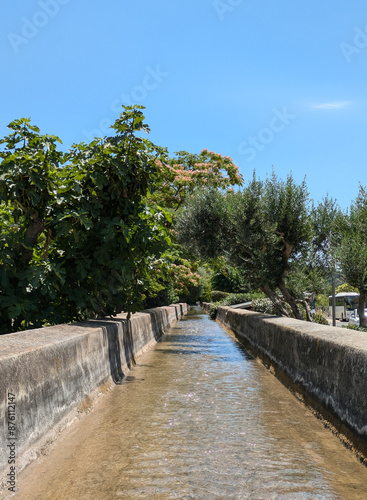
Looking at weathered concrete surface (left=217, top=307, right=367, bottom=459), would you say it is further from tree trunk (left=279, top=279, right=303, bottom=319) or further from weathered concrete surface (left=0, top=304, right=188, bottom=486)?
tree trunk (left=279, top=279, right=303, bottom=319)

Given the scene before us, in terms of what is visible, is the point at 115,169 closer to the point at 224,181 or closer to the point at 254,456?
the point at 254,456

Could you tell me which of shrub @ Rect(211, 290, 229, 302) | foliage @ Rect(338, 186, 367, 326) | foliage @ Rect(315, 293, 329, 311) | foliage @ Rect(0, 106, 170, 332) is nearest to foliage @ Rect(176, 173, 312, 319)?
foliage @ Rect(338, 186, 367, 326)

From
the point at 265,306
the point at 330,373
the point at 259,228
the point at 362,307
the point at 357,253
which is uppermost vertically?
the point at 259,228

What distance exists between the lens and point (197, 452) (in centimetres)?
459

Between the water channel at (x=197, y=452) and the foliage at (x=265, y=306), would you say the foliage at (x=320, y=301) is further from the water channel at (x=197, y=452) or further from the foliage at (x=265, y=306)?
the water channel at (x=197, y=452)

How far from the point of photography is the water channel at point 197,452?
3.74m

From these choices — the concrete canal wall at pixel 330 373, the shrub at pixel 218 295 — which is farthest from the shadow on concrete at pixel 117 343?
the shrub at pixel 218 295

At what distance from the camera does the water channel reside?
3.74 metres

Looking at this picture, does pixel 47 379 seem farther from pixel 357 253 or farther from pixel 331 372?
pixel 357 253

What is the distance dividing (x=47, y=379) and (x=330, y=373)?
3103 mm

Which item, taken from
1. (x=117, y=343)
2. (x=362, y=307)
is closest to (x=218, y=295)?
(x=362, y=307)

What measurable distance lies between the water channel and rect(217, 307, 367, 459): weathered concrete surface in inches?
7.8

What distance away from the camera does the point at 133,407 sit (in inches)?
259

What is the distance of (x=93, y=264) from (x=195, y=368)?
3023 millimetres
